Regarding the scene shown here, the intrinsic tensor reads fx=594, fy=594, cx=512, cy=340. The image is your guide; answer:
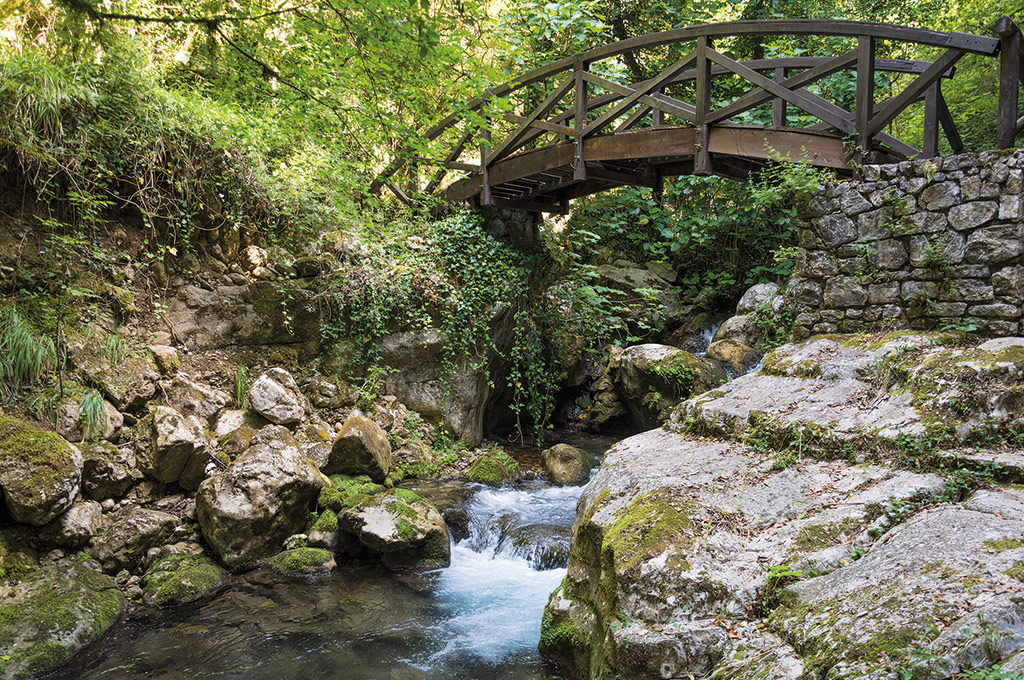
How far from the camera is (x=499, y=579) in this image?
5523 mm

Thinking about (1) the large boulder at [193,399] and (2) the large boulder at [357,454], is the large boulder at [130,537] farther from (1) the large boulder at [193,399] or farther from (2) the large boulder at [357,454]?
(2) the large boulder at [357,454]

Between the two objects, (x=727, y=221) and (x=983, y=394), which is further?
(x=727, y=221)

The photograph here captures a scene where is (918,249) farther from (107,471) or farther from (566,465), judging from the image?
(107,471)

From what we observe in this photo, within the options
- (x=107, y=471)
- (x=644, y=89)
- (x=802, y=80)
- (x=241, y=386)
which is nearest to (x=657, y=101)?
(x=644, y=89)

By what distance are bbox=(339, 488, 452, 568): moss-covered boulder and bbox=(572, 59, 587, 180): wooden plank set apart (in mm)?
4875

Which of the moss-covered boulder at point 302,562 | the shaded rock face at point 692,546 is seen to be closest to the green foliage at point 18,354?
the moss-covered boulder at point 302,562

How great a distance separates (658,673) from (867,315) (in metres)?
4.23

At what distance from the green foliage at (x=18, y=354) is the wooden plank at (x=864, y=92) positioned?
7.93 meters

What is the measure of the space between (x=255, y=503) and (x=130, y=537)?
1.04m

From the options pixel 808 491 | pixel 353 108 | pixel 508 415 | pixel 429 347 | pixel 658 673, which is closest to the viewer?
pixel 658 673

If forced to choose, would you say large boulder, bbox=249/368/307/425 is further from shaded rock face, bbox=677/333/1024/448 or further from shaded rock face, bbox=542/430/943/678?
shaded rock face, bbox=677/333/1024/448

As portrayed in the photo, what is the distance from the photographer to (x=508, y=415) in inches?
415

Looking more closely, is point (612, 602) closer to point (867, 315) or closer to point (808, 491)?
point (808, 491)

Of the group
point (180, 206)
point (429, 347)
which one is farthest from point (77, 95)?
point (429, 347)
